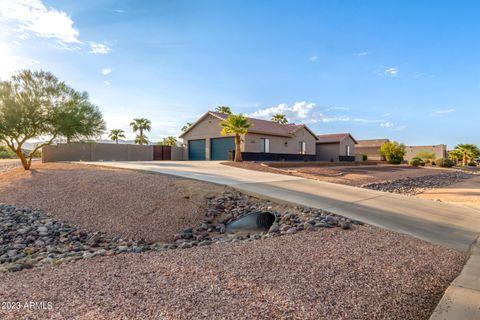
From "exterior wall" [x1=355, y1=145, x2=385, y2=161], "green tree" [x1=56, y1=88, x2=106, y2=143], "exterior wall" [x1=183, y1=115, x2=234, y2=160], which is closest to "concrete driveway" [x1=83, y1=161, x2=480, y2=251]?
"green tree" [x1=56, y1=88, x2=106, y2=143]

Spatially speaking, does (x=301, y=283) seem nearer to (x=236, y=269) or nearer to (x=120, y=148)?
(x=236, y=269)

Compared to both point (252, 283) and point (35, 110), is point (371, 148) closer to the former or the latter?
point (35, 110)

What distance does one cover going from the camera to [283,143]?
105 feet

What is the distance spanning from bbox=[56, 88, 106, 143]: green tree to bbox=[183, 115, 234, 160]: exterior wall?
12.4 m

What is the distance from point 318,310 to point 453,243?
14.2 feet

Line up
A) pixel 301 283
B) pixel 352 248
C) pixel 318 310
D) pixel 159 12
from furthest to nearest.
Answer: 1. pixel 159 12
2. pixel 352 248
3. pixel 301 283
4. pixel 318 310

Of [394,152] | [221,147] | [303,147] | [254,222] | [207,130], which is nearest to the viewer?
[254,222]

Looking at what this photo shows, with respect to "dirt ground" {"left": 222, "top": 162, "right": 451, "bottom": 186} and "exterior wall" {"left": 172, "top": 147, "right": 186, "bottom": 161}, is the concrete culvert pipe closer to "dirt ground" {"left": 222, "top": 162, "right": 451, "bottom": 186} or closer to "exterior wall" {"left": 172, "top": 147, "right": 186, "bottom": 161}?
"dirt ground" {"left": 222, "top": 162, "right": 451, "bottom": 186}

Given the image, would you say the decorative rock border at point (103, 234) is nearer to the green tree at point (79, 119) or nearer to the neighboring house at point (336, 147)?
the green tree at point (79, 119)

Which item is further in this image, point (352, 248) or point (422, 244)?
point (422, 244)

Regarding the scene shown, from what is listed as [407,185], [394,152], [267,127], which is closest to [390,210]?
[407,185]

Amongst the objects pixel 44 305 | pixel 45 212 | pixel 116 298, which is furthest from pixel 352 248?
pixel 45 212

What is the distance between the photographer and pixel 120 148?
30.0 m

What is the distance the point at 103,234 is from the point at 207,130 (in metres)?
24.3
